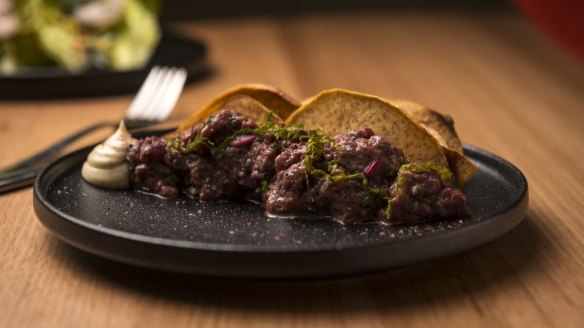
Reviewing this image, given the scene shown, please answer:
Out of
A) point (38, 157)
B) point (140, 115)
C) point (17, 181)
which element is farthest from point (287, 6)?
point (17, 181)

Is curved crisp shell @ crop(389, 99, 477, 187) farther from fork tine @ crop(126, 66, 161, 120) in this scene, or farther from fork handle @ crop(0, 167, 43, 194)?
fork tine @ crop(126, 66, 161, 120)

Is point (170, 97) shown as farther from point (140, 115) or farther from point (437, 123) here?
point (437, 123)

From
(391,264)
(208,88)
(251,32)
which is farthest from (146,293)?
(251,32)

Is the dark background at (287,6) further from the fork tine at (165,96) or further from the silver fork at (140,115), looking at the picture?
the fork tine at (165,96)

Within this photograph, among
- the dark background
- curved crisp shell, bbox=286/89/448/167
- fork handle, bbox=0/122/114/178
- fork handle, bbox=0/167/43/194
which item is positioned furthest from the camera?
the dark background

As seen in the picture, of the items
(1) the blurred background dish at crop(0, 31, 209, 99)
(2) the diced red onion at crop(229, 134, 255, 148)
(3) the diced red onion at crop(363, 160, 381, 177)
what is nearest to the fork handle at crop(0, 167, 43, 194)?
(2) the diced red onion at crop(229, 134, 255, 148)

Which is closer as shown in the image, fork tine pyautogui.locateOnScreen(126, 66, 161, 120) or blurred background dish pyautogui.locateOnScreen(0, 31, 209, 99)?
fork tine pyautogui.locateOnScreen(126, 66, 161, 120)
